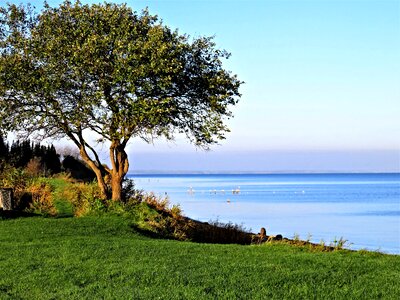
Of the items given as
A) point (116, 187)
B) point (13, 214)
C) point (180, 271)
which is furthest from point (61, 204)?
point (180, 271)

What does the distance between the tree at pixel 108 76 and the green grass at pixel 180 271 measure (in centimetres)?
822

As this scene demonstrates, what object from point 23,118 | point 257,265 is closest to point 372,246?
point 23,118

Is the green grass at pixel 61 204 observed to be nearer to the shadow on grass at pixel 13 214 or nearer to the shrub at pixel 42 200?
the shrub at pixel 42 200

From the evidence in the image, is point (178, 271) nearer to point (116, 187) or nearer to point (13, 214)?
point (13, 214)

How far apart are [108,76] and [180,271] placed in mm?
13686

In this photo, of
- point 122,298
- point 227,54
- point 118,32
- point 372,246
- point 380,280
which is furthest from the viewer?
point 372,246

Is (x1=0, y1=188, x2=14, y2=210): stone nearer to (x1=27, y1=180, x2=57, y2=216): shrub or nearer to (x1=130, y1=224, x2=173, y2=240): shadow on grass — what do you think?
(x1=27, y1=180, x2=57, y2=216): shrub

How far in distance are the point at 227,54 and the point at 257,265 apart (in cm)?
1516

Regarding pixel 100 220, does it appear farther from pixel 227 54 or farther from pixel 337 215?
pixel 337 215

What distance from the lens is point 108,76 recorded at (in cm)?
2489

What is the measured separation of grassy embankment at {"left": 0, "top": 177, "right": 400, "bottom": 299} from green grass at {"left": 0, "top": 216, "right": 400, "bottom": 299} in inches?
0.7

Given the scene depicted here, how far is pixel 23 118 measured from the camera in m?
26.0

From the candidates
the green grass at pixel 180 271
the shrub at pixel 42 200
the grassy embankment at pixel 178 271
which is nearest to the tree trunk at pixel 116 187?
the shrub at pixel 42 200

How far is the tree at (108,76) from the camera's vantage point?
2453 centimetres
